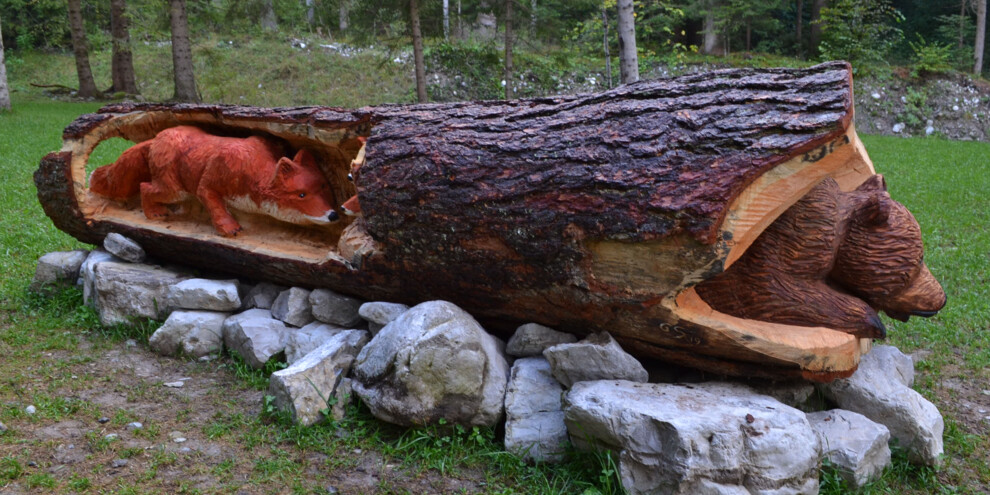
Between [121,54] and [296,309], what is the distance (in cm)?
1347

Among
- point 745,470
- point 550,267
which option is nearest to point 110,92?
point 550,267

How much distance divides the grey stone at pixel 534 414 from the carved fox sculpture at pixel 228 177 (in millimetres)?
1740

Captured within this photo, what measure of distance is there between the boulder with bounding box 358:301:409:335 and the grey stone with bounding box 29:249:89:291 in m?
2.76

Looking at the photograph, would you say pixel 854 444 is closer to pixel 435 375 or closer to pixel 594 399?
pixel 594 399

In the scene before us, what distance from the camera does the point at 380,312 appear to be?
12.4ft

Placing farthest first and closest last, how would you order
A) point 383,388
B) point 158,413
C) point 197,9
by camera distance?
point 197,9, point 158,413, point 383,388

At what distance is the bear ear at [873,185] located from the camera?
11.4 feet

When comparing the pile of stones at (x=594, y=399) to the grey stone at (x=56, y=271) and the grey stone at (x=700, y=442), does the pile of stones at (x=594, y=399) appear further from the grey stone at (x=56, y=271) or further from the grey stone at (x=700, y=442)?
the grey stone at (x=56, y=271)

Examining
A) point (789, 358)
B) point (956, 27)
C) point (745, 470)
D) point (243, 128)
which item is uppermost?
point (956, 27)

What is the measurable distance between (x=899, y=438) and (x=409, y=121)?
2906 mm

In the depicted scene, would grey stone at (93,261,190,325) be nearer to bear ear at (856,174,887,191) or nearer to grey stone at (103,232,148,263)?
grey stone at (103,232,148,263)

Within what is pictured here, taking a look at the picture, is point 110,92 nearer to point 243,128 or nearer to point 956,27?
point 243,128

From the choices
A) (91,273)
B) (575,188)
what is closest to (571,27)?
(91,273)

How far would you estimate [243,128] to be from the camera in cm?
478
